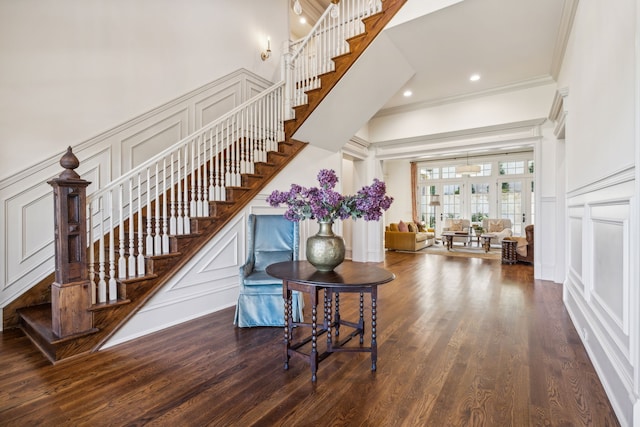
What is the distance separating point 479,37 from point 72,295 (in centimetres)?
503

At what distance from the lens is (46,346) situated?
88.5 inches

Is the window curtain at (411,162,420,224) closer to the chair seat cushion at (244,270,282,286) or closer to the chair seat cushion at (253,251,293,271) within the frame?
the chair seat cushion at (253,251,293,271)

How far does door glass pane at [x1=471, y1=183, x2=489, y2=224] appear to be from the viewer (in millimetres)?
10031

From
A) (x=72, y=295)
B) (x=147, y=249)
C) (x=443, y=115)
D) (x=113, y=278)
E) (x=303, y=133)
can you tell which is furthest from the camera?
(x=443, y=115)

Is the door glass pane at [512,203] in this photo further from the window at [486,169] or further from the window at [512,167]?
the window at [486,169]

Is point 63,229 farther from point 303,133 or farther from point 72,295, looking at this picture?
point 303,133

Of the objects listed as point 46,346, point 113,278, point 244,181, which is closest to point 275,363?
point 113,278

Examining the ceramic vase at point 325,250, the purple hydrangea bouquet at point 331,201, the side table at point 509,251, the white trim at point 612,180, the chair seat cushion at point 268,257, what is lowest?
the side table at point 509,251

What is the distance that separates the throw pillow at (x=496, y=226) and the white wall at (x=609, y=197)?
6.77 metres

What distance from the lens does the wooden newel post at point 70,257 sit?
220 cm

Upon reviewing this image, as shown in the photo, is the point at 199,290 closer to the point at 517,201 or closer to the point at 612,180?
the point at 612,180

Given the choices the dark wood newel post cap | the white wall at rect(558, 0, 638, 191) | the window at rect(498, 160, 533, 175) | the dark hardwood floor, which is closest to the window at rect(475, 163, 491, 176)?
the window at rect(498, 160, 533, 175)

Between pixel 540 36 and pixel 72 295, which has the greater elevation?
pixel 540 36

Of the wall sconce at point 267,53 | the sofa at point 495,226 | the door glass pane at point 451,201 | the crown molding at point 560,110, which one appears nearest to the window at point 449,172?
the door glass pane at point 451,201
